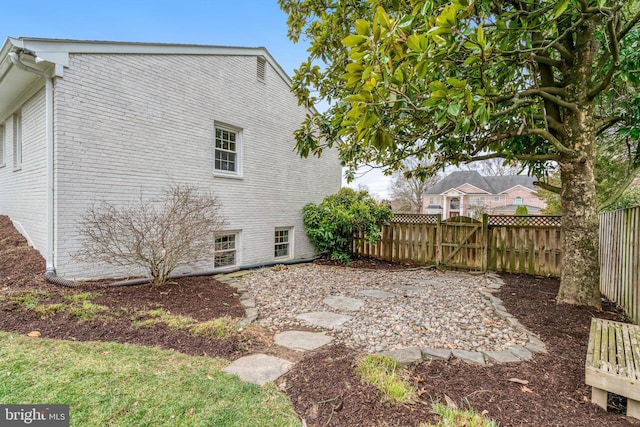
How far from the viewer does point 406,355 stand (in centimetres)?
304

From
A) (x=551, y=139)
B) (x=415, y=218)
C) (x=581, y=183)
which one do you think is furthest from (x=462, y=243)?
(x=551, y=139)

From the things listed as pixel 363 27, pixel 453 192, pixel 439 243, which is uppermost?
pixel 453 192

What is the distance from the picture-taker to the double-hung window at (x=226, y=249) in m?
7.82

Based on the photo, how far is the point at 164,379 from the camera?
2547 millimetres

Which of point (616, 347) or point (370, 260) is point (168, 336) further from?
point (370, 260)

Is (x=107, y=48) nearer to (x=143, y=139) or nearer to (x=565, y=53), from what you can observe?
(x=143, y=139)

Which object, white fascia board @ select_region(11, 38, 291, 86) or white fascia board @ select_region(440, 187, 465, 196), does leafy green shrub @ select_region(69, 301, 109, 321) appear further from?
white fascia board @ select_region(440, 187, 465, 196)

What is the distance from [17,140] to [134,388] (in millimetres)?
8402

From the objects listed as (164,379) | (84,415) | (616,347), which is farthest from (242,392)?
(616,347)

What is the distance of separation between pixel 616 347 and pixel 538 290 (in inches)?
151

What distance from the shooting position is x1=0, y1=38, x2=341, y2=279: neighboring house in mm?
5312

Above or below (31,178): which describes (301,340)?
below

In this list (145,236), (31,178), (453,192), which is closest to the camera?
(145,236)

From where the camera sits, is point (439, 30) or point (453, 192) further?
point (453, 192)
